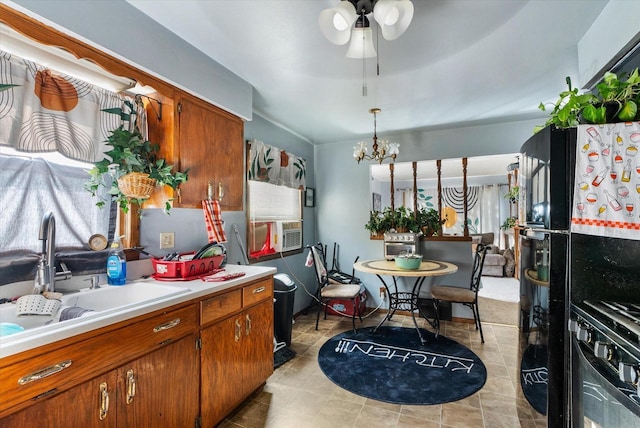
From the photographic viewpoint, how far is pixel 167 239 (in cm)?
219

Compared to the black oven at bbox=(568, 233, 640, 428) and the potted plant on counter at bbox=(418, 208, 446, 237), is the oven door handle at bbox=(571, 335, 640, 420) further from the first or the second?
the potted plant on counter at bbox=(418, 208, 446, 237)

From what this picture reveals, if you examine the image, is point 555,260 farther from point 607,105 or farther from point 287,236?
point 287,236

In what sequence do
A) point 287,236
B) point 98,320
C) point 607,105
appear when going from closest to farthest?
point 98,320, point 607,105, point 287,236

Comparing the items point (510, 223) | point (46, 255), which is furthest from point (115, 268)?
point (510, 223)

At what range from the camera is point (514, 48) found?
2.01 m

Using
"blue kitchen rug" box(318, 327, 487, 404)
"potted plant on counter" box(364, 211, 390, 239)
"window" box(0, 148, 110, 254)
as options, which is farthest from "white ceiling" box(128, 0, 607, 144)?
"blue kitchen rug" box(318, 327, 487, 404)

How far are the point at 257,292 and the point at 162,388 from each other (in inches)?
32.0

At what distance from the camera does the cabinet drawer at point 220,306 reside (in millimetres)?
1682

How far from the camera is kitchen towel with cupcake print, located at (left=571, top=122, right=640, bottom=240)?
1178 mm

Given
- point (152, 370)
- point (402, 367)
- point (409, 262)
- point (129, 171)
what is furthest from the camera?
point (409, 262)

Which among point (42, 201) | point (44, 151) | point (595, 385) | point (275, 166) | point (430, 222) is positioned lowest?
point (595, 385)

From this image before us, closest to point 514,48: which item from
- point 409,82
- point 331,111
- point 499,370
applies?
point 409,82

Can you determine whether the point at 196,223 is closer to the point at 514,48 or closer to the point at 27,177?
the point at 27,177

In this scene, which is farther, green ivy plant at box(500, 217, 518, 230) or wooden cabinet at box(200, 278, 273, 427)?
green ivy plant at box(500, 217, 518, 230)
